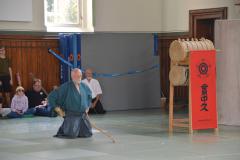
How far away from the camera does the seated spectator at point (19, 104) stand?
1591 cm

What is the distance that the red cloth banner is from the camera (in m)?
12.2

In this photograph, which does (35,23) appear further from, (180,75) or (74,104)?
(180,75)

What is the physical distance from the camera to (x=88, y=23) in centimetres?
1778

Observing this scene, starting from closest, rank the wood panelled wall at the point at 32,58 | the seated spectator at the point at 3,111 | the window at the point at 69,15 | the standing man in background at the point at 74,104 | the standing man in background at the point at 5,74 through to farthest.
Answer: the standing man in background at the point at 74,104 → the seated spectator at the point at 3,111 → the standing man in background at the point at 5,74 → the wood panelled wall at the point at 32,58 → the window at the point at 69,15

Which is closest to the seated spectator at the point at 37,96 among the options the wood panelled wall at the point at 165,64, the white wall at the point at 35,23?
the white wall at the point at 35,23

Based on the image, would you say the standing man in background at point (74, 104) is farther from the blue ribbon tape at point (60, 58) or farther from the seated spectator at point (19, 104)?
→ the blue ribbon tape at point (60, 58)

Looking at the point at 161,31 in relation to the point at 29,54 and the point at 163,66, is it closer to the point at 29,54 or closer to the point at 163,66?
the point at 163,66

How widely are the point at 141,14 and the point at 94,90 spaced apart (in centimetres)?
286

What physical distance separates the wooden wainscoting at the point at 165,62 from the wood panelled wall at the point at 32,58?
11.0 ft

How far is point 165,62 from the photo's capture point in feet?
63.9

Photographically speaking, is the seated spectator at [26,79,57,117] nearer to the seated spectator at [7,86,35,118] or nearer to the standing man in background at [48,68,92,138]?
the seated spectator at [7,86,35,118]

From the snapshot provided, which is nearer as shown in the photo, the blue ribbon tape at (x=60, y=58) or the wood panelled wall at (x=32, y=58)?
the wood panelled wall at (x=32, y=58)

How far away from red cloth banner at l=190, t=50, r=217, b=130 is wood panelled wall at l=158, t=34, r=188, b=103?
634 centimetres

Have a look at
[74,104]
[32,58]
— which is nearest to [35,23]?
[32,58]
